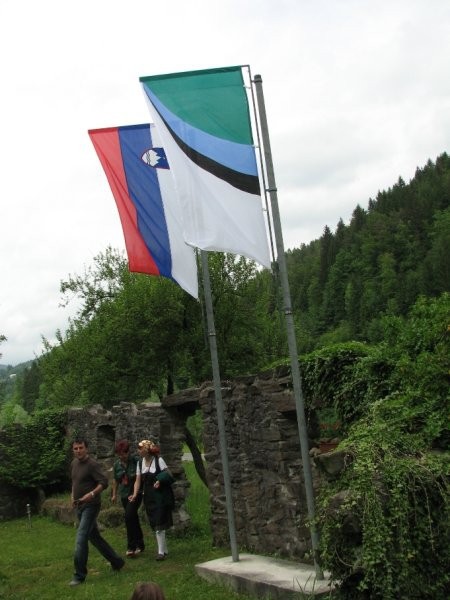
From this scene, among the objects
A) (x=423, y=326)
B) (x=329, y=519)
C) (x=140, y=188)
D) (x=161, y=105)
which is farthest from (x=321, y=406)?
(x=161, y=105)

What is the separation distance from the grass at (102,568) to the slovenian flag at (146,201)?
349 centimetres

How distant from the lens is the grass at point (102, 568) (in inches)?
316

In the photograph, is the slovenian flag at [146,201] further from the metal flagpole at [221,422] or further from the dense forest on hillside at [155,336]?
the dense forest on hillside at [155,336]

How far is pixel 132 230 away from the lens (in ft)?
27.2

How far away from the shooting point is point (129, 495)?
10.4 m

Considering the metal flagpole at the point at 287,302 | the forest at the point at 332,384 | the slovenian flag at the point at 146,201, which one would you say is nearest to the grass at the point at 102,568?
the metal flagpole at the point at 287,302

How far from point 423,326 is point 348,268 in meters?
84.5

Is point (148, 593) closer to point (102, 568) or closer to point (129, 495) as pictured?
point (102, 568)

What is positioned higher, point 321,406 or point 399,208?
point 399,208

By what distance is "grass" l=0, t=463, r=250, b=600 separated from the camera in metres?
8.02

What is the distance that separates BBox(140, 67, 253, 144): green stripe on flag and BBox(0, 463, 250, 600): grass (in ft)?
15.7

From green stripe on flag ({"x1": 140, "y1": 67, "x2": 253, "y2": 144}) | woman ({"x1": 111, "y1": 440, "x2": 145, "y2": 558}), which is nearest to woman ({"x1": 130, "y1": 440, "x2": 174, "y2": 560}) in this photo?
woman ({"x1": 111, "y1": 440, "x2": 145, "y2": 558})

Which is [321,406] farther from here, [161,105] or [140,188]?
[161,105]

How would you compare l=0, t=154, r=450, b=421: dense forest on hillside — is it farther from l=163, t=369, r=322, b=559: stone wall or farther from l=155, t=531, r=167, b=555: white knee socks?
l=155, t=531, r=167, b=555: white knee socks
